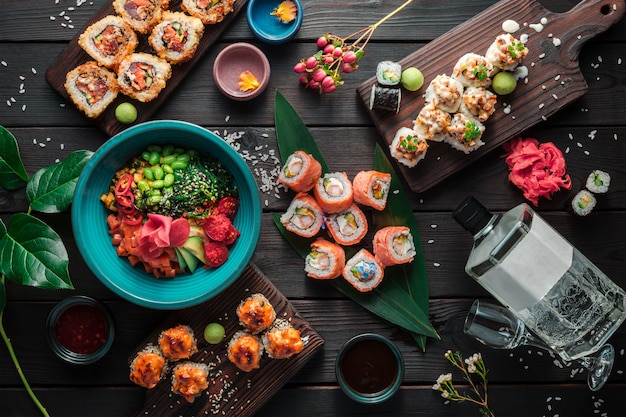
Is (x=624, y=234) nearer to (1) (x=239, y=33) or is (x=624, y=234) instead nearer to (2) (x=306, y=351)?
(2) (x=306, y=351)

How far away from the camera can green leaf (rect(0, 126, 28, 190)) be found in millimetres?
2809

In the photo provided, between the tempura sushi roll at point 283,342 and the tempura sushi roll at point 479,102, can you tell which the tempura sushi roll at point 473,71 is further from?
the tempura sushi roll at point 283,342

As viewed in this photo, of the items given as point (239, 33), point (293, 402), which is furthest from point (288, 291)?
point (239, 33)

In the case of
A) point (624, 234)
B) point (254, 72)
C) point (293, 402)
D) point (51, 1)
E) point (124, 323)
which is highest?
point (51, 1)

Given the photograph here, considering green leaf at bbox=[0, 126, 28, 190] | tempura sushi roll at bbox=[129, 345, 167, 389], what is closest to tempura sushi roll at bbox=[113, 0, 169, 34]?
green leaf at bbox=[0, 126, 28, 190]

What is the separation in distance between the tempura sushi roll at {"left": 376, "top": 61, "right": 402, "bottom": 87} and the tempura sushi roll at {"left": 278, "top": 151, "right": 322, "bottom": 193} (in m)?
0.45

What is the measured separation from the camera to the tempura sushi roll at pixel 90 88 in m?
2.85

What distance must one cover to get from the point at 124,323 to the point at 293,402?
840 mm

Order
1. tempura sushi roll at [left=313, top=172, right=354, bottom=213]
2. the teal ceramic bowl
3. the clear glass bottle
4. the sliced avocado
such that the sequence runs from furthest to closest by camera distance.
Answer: tempura sushi roll at [left=313, top=172, right=354, bottom=213]
the clear glass bottle
the sliced avocado
the teal ceramic bowl

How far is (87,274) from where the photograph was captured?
9.68 feet

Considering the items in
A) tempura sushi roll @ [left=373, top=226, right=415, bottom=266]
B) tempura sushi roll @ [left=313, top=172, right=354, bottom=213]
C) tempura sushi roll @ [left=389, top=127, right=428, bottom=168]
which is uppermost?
tempura sushi roll @ [left=389, top=127, right=428, bottom=168]

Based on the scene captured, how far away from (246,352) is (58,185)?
105 centimetres

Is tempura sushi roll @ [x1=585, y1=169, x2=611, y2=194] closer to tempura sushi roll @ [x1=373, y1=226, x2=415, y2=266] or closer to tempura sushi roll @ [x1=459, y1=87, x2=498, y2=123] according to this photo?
tempura sushi roll @ [x1=459, y1=87, x2=498, y2=123]

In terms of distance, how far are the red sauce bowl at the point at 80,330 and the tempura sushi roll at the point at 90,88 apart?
0.82m
